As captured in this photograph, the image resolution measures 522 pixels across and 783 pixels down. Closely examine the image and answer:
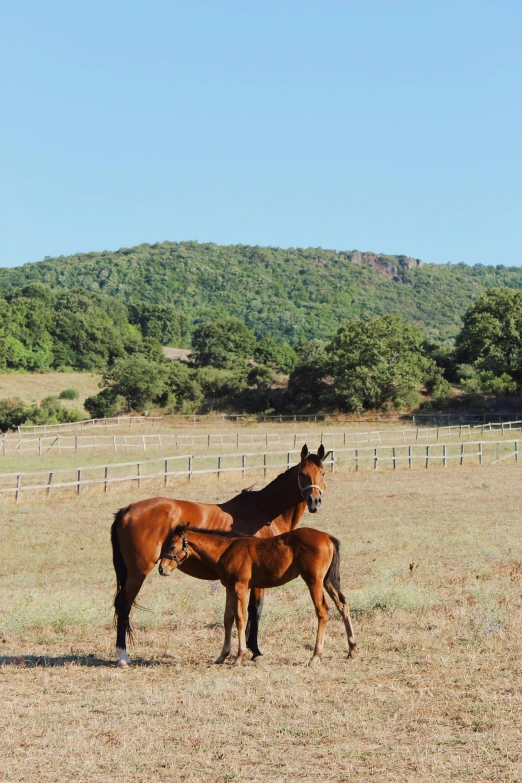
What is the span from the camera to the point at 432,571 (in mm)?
12406

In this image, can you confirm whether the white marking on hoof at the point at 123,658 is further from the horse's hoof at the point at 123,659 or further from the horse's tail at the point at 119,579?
the horse's tail at the point at 119,579

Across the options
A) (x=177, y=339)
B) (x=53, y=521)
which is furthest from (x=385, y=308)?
(x=53, y=521)

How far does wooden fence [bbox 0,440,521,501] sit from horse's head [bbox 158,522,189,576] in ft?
48.6

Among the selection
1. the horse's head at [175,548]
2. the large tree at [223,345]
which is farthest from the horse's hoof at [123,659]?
the large tree at [223,345]

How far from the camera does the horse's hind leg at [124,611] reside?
8.19 meters

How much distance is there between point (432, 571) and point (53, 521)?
996cm

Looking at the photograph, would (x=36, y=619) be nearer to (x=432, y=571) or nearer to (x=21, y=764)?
(x=21, y=764)

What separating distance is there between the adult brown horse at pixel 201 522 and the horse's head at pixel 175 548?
320mm

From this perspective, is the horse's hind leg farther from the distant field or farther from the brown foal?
the distant field

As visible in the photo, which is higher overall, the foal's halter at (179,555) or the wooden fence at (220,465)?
the foal's halter at (179,555)

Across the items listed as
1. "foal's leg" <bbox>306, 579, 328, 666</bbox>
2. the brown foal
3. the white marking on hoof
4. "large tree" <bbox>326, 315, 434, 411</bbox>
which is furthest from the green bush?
"foal's leg" <bbox>306, 579, 328, 666</bbox>

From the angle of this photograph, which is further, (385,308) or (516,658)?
(385,308)

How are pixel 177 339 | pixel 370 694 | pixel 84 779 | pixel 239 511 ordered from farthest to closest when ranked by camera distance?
pixel 177 339
pixel 239 511
pixel 370 694
pixel 84 779

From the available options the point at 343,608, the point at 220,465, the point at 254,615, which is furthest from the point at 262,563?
the point at 220,465
